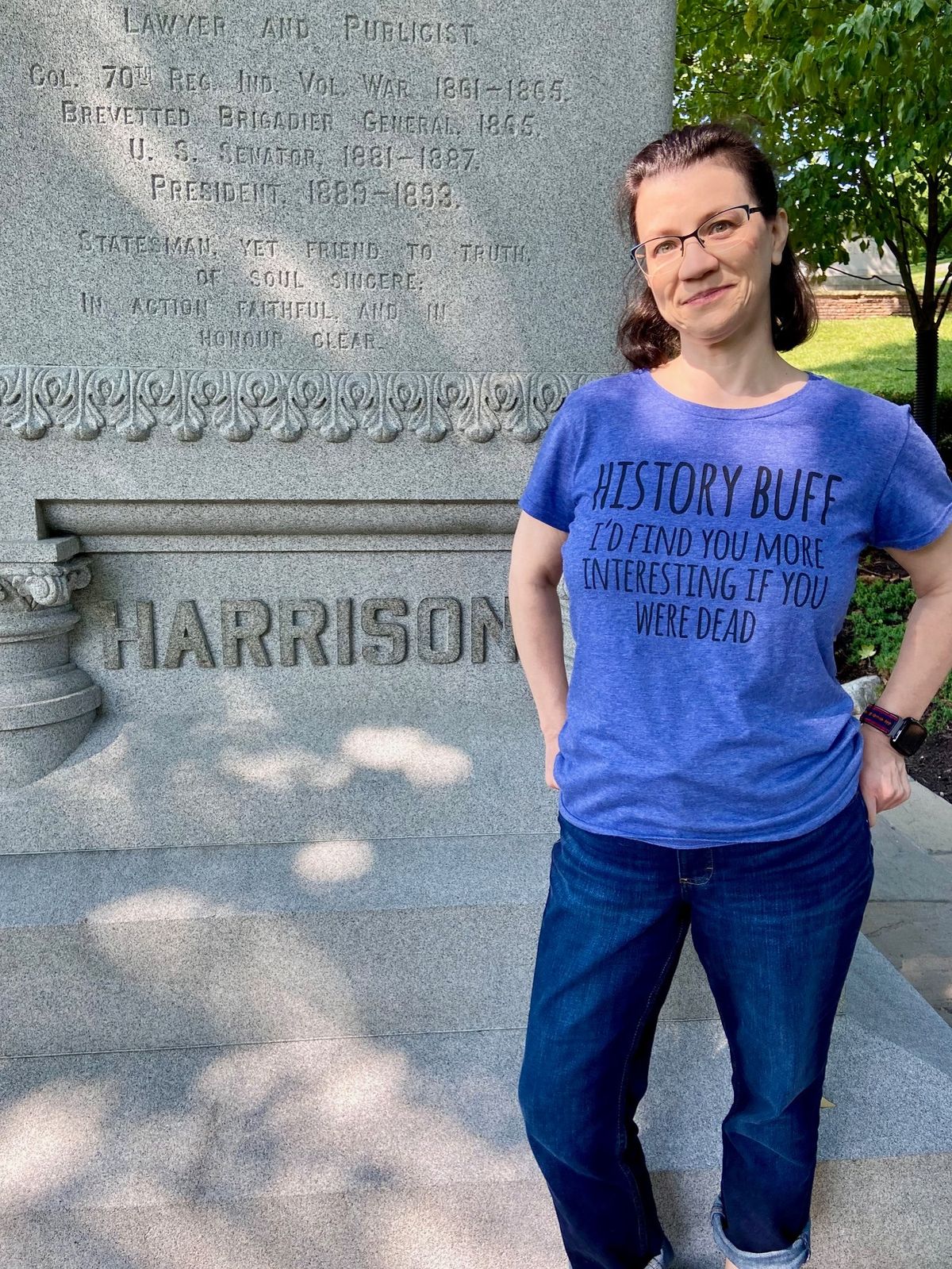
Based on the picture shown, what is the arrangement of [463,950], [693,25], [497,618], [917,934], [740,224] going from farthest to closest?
[693,25]
[917,934]
[497,618]
[463,950]
[740,224]

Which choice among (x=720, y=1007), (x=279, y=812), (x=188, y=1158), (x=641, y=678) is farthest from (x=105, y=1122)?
(x=641, y=678)

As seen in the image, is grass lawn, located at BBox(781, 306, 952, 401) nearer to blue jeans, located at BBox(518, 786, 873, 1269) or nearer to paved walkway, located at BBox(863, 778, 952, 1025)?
paved walkway, located at BBox(863, 778, 952, 1025)

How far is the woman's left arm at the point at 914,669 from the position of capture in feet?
6.09

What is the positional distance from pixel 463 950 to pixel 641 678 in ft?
3.97

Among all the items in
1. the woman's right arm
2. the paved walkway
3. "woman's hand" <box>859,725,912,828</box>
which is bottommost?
the paved walkway

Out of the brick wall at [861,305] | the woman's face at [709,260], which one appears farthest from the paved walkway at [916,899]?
the brick wall at [861,305]

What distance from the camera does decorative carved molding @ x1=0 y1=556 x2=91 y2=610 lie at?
2898 millimetres

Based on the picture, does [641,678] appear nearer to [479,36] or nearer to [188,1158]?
[188,1158]

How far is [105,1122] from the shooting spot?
241cm

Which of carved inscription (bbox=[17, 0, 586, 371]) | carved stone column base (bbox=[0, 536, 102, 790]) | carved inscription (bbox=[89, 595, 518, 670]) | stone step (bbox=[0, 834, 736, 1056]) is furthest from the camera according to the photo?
carved inscription (bbox=[89, 595, 518, 670])

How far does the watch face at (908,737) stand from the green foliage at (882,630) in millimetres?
4846

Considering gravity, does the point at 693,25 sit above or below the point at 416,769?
above

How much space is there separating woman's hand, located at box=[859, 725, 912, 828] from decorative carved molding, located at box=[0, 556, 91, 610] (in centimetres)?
208

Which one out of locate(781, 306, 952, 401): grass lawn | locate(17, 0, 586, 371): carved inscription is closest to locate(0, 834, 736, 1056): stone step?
locate(17, 0, 586, 371): carved inscription
